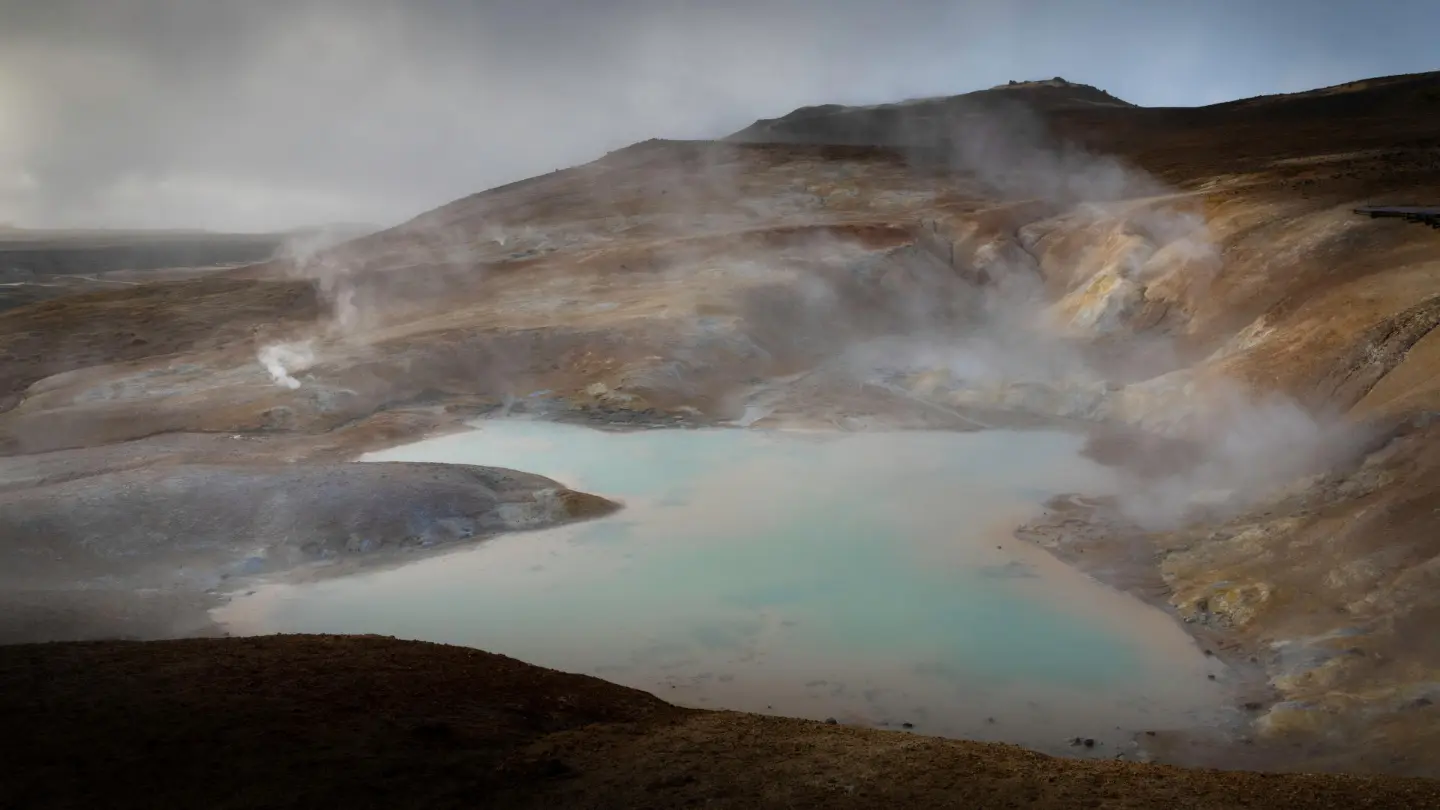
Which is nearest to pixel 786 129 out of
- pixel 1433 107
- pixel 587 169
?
pixel 587 169

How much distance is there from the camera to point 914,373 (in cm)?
1798

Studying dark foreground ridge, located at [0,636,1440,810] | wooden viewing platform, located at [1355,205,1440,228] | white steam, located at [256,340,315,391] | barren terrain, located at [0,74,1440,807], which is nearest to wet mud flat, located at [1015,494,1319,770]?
barren terrain, located at [0,74,1440,807]

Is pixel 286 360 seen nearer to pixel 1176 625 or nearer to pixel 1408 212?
pixel 1176 625

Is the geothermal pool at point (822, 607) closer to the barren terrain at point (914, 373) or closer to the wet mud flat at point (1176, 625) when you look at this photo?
the wet mud flat at point (1176, 625)

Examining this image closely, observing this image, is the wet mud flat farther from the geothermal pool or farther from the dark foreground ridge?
the dark foreground ridge

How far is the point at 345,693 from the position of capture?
18.9ft

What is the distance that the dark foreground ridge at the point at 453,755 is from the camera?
4.68 meters

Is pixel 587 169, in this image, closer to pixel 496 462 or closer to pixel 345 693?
pixel 496 462

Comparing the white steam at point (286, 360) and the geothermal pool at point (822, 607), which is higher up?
the white steam at point (286, 360)

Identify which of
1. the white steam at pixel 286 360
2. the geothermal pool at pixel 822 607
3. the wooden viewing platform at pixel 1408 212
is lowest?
the geothermal pool at pixel 822 607

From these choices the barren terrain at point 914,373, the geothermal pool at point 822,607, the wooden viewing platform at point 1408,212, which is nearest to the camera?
the barren terrain at point 914,373

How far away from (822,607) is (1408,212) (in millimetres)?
11810

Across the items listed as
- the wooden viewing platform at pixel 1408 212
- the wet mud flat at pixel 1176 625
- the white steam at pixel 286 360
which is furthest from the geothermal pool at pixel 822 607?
the white steam at pixel 286 360

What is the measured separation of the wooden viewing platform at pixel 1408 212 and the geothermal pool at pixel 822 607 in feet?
21.1
